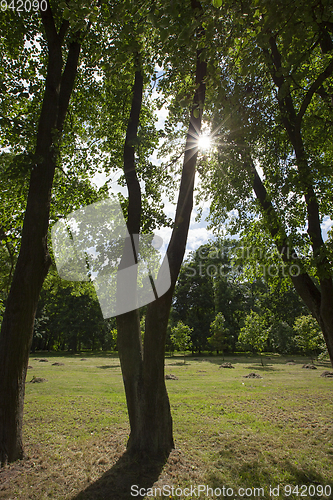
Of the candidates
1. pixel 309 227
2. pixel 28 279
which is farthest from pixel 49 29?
pixel 309 227

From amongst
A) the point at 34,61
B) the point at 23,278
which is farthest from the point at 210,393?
the point at 34,61

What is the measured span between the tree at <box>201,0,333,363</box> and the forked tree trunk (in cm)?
121

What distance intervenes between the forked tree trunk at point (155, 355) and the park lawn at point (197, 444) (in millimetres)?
446

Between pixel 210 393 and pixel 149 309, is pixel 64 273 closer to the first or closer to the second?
pixel 210 393

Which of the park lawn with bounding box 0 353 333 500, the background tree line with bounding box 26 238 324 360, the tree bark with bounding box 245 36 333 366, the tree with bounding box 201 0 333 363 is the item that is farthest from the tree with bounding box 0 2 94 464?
the background tree line with bounding box 26 238 324 360

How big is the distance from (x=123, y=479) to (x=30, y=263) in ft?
12.4

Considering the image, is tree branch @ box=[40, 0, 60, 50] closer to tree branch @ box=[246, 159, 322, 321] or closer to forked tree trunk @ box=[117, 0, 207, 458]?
forked tree trunk @ box=[117, 0, 207, 458]

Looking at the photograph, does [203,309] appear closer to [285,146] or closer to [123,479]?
[285,146]

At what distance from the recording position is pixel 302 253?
738cm

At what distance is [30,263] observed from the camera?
193 inches

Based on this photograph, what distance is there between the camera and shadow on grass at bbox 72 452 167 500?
3.73 m

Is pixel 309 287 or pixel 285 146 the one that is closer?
pixel 309 287

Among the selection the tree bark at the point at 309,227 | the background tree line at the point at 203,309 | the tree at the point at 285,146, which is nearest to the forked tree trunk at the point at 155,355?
the tree at the point at 285,146

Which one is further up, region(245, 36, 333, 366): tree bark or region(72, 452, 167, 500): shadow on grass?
region(245, 36, 333, 366): tree bark
